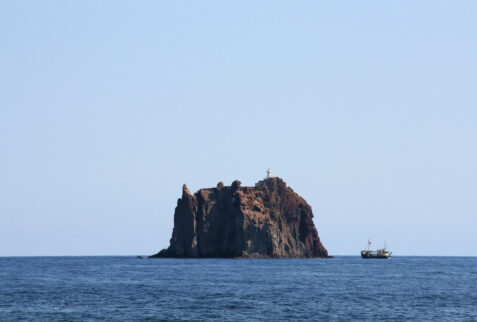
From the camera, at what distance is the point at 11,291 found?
86.8 m

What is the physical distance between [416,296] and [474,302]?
8536 mm

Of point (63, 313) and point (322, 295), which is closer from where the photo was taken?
point (63, 313)

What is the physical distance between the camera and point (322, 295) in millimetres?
82625

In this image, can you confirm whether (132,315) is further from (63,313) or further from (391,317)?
(391,317)

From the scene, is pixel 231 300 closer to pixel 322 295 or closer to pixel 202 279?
pixel 322 295

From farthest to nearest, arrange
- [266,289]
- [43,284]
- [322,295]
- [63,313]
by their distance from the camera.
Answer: [43,284] < [266,289] < [322,295] < [63,313]

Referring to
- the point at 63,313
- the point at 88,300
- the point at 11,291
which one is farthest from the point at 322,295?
the point at 11,291

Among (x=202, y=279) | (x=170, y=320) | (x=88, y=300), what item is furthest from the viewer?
(x=202, y=279)

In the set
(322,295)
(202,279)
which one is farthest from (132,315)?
(202,279)

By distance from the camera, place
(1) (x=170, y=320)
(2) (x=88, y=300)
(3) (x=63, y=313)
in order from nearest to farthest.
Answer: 1. (1) (x=170, y=320)
2. (3) (x=63, y=313)
3. (2) (x=88, y=300)

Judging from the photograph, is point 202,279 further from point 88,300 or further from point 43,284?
point 88,300

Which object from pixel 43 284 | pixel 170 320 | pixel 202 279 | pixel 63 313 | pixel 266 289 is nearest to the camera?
pixel 170 320

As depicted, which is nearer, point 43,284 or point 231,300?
point 231,300

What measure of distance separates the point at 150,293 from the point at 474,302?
38925 mm
